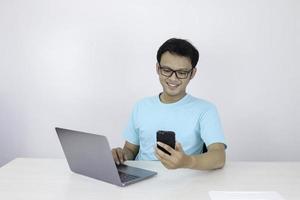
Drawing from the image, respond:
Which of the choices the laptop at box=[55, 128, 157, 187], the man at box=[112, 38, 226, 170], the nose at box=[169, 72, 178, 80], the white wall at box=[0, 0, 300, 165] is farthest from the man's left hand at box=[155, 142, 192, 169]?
the white wall at box=[0, 0, 300, 165]

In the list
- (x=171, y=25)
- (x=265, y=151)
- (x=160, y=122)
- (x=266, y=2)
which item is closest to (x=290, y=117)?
(x=265, y=151)

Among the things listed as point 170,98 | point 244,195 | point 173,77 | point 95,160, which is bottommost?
point 244,195

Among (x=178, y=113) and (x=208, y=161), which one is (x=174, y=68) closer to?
(x=178, y=113)

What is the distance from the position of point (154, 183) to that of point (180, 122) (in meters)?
0.50

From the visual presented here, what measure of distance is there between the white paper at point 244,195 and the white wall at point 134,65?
1480 millimetres

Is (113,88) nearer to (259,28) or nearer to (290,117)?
(259,28)

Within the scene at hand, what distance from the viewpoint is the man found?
173 centimetres

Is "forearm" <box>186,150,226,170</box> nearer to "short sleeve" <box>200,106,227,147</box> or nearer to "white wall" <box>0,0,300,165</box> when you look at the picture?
"short sleeve" <box>200,106,227,147</box>

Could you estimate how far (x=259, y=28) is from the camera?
263 centimetres

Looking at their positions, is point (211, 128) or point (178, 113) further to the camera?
point (178, 113)

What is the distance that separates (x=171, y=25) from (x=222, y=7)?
1.27ft

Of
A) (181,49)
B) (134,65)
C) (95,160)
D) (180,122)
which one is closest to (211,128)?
(180,122)

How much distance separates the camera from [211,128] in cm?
170

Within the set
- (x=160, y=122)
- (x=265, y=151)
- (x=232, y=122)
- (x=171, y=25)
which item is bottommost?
(x=265, y=151)
